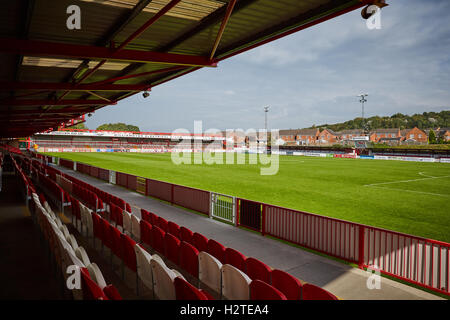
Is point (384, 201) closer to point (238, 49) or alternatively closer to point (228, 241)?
point (228, 241)

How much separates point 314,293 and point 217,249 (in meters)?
2.10

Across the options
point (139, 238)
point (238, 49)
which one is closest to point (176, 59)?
point (238, 49)

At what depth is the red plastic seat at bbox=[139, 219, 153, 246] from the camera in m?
6.22

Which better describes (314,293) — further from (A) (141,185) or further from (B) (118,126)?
(B) (118,126)

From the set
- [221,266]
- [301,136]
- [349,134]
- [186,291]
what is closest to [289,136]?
[301,136]

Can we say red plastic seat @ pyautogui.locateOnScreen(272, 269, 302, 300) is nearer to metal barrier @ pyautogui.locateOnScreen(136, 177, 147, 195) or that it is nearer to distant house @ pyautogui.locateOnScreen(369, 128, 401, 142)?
metal barrier @ pyautogui.locateOnScreen(136, 177, 147, 195)

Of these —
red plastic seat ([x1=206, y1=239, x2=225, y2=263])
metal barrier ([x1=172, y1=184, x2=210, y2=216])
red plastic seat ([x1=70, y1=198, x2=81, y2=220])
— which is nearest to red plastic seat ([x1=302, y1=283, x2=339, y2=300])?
red plastic seat ([x1=206, y1=239, x2=225, y2=263])

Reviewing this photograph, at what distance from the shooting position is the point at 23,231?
754 centimetres

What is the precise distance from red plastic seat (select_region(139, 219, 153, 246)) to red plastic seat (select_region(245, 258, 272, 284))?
271 cm

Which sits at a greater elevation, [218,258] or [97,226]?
[97,226]

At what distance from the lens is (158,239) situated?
5.87 meters

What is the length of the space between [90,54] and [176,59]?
6.36ft

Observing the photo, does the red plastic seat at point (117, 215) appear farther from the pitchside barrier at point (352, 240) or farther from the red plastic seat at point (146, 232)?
the pitchside barrier at point (352, 240)

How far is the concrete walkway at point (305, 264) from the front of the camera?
5008 millimetres
